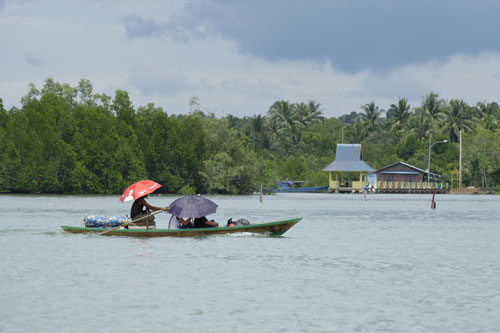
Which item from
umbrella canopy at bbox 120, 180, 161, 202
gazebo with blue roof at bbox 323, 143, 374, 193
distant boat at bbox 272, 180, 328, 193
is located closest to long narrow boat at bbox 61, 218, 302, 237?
umbrella canopy at bbox 120, 180, 161, 202

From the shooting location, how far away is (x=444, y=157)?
431ft

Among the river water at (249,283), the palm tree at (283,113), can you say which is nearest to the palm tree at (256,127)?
the palm tree at (283,113)

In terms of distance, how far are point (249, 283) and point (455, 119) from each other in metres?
125

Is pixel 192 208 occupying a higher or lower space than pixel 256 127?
lower

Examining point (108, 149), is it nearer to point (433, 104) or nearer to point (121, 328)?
point (433, 104)

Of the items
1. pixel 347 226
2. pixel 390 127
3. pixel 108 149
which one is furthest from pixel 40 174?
pixel 390 127

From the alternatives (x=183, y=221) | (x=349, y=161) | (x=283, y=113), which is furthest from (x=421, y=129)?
(x=183, y=221)

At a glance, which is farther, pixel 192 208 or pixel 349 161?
pixel 349 161

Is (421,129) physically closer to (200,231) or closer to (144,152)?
(144,152)

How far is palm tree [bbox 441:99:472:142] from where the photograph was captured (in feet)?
453

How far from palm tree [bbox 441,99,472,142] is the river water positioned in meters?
106

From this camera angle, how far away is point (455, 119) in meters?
140

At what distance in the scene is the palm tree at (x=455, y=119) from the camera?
138125 millimetres

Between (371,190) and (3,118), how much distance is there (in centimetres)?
6065
